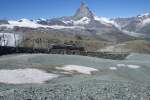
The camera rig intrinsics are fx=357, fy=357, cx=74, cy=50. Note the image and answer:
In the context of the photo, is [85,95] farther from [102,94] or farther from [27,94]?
[27,94]

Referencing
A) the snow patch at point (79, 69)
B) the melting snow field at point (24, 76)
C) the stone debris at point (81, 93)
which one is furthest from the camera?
the snow patch at point (79, 69)

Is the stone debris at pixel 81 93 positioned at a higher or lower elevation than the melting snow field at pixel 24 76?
higher

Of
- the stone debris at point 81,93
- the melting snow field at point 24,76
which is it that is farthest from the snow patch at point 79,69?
the stone debris at point 81,93

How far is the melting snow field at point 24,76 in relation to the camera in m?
51.7

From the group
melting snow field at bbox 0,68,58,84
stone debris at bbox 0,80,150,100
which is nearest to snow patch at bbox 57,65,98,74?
melting snow field at bbox 0,68,58,84

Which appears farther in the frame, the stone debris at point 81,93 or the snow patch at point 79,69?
the snow patch at point 79,69

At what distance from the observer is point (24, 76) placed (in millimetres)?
54719

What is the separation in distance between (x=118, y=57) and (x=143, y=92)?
73843 mm

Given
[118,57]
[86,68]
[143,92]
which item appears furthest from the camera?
[118,57]

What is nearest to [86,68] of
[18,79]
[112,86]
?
[18,79]

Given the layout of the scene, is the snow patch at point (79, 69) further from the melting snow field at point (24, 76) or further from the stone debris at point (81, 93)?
the stone debris at point (81, 93)

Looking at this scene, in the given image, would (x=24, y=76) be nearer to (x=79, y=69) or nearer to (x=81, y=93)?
(x=79, y=69)

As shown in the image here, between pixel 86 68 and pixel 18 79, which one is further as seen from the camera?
pixel 86 68

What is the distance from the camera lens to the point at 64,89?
35906 millimetres
